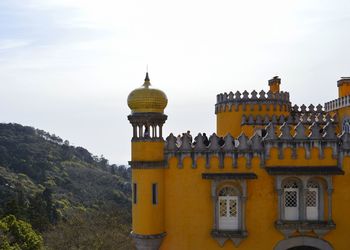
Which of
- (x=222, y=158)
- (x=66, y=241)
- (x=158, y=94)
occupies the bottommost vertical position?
(x=66, y=241)

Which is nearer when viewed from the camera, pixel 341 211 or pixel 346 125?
pixel 341 211

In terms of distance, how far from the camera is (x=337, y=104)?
96.6 ft

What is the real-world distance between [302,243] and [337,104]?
575 inches

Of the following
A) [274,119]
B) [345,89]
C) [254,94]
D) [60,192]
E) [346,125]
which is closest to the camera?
[346,125]

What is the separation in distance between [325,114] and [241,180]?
50.6ft

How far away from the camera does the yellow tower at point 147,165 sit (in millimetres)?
17750

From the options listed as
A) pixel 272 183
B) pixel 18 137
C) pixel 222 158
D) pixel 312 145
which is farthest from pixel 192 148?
pixel 18 137

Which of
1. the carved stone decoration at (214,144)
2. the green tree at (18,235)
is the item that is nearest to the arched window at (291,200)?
the carved stone decoration at (214,144)

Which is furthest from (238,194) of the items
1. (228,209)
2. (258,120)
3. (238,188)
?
(258,120)

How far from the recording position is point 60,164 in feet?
424

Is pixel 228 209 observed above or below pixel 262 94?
below

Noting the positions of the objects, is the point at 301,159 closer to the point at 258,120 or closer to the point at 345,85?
the point at 258,120

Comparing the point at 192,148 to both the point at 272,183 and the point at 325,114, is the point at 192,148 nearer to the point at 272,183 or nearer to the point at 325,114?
the point at 272,183

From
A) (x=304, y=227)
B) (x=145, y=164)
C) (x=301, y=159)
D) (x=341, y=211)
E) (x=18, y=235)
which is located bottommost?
(x=18, y=235)
